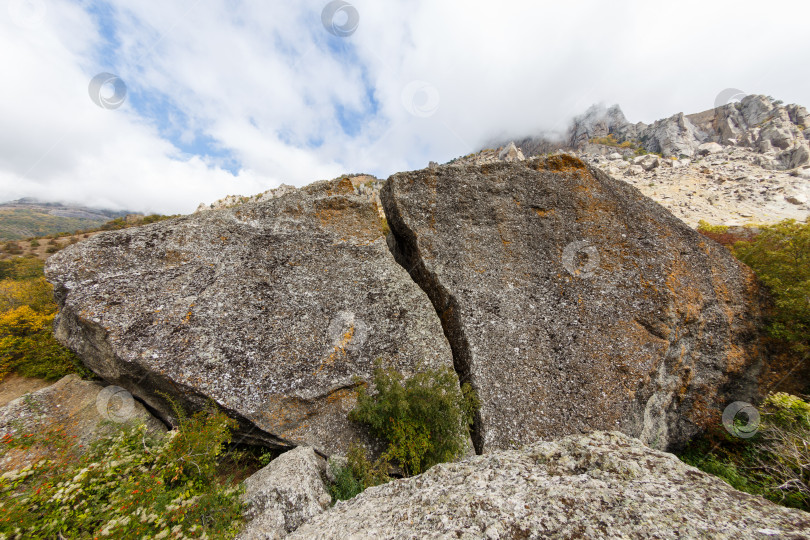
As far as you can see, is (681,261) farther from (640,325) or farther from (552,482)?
(552,482)

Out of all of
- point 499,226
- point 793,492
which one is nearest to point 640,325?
point 793,492

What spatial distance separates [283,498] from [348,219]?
26.2 feet

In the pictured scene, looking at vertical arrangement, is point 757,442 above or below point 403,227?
below

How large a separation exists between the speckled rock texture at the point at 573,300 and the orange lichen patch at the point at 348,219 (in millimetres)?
1107

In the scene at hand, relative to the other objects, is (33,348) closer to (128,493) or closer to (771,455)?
(128,493)

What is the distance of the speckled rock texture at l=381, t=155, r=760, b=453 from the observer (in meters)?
7.92

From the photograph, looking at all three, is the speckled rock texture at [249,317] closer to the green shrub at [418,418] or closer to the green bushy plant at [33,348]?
the green shrub at [418,418]

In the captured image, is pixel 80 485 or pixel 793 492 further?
pixel 793 492

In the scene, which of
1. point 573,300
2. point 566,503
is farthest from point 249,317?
point 573,300

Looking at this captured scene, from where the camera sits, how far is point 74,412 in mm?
7309

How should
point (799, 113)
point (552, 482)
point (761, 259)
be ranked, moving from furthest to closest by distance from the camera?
1. point (799, 113)
2. point (761, 259)
3. point (552, 482)

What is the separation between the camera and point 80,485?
416 cm

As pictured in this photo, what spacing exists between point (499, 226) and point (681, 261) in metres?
5.98

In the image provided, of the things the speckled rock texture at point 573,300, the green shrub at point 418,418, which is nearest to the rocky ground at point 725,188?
the speckled rock texture at point 573,300
